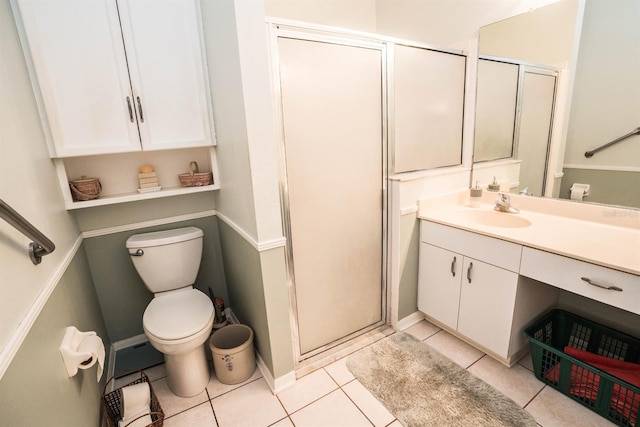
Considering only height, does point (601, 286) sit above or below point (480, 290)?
above

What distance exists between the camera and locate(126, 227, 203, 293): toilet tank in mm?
1890

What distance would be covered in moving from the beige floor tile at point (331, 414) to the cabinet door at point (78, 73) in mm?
1777

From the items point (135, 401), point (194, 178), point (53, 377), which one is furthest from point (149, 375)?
point (194, 178)

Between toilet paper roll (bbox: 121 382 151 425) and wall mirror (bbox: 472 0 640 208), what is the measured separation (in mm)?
2575

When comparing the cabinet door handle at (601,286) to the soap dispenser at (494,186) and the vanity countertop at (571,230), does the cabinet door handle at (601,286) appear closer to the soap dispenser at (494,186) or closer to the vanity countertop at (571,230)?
the vanity countertop at (571,230)

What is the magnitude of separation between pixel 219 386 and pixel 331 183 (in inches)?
54.9

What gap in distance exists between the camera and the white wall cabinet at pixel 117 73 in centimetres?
151

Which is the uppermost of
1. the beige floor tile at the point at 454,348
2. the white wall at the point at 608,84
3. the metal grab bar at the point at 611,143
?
the white wall at the point at 608,84

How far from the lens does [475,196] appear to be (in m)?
2.23

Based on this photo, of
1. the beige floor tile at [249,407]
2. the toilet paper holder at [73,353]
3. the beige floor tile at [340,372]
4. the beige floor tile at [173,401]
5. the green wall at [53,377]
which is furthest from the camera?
the beige floor tile at [340,372]

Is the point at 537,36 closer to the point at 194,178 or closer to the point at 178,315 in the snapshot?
the point at 194,178

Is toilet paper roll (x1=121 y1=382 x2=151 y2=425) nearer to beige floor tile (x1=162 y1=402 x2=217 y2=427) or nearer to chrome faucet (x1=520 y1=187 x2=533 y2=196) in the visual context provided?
beige floor tile (x1=162 y1=402 x2=217 y2=427)

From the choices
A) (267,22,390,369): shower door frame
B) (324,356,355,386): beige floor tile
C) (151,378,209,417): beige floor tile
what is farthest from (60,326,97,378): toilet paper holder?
(324,356,355,386): beige floor tile

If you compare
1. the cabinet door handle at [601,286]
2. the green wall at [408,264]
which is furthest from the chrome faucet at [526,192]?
the cabinet door handle at [601,286]
